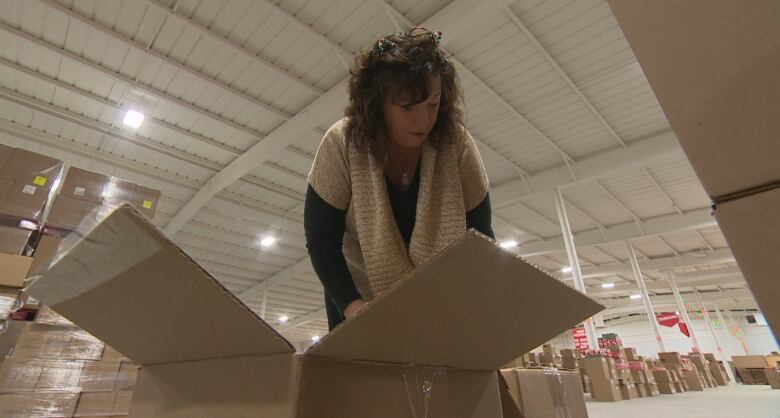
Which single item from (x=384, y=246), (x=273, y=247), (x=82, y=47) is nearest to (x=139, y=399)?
(x=384, y=246)

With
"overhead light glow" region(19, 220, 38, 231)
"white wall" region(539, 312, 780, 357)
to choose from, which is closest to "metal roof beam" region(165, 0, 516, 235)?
"overhead light glow" region(19, 220, 38, 231)

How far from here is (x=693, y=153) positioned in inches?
14.1

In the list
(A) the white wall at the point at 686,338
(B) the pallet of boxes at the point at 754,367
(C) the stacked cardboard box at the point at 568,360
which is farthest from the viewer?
(A) the white wall at the point at 686,338

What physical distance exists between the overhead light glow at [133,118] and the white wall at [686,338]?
14.6 metres

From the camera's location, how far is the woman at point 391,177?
27.3 inches

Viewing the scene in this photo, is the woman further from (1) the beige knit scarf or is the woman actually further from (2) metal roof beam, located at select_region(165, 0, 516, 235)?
(2) metal roof beam, located at select_region(165, 0, 516, 235)

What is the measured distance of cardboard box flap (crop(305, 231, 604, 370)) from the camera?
367 millimetres

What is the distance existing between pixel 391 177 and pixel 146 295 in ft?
1.62

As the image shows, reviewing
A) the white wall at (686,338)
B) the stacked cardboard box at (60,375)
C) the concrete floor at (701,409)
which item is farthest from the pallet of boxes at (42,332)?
the white wall at (686,338)

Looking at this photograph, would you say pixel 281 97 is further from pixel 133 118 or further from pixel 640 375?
pixel 640 375

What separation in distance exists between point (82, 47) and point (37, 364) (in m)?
3.33

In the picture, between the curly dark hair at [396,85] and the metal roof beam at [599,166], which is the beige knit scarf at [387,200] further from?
the metal roof beam at [599,166]

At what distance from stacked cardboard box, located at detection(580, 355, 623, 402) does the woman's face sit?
5.69 m

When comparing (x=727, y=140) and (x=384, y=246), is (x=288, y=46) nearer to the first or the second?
(x=384, y=246)
